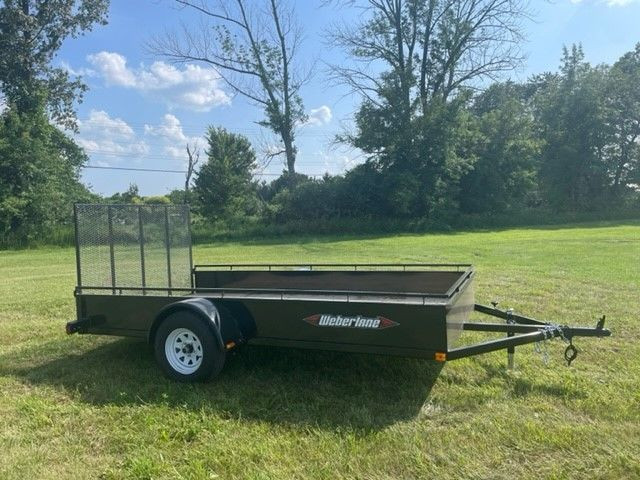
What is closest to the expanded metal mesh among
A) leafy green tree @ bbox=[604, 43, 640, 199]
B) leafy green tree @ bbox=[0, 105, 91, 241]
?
leafy green tree @ bbox=[0, 105, 91, 241]

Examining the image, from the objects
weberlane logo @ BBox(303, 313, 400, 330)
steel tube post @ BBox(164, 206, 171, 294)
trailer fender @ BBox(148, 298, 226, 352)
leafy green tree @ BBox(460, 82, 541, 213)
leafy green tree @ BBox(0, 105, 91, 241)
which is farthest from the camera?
leafy green tree @ BBox(460, 82, 541, 213)

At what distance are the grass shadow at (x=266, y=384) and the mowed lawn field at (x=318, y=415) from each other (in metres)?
0.02

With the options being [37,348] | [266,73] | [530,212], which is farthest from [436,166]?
[37,348]

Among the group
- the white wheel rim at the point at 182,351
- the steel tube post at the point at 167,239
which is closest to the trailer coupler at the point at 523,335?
the white wheel rim at the point at 182,351

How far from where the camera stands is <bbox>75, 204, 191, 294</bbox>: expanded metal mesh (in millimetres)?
4852

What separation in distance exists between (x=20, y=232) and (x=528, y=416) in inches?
1023

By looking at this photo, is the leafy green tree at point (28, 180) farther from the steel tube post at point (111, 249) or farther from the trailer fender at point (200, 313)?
the trailer fender at point (200, 313)

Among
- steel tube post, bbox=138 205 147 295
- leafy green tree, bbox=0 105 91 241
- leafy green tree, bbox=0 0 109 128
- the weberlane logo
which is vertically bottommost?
the weberlane logo

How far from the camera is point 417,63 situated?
3422 cm

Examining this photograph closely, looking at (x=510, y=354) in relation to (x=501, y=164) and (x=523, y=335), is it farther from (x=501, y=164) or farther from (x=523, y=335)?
(x=501, y=164)

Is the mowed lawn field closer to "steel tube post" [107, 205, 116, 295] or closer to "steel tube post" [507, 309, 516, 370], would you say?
"steel tube post" [507, 309, 516, 370]

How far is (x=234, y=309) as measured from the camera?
4.04m

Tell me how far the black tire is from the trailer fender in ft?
0.09

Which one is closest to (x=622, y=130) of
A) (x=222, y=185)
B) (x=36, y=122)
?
(x=222, y=185)
